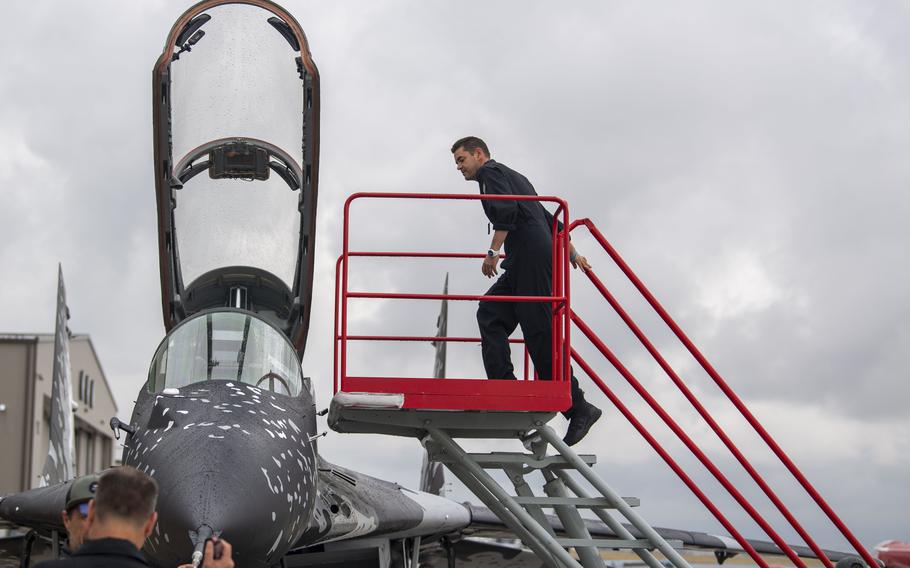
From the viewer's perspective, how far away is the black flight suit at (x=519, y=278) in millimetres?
7379

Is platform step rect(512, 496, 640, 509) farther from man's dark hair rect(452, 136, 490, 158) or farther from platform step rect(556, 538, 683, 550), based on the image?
man's dark hair rect(452, 136, 490, 158)

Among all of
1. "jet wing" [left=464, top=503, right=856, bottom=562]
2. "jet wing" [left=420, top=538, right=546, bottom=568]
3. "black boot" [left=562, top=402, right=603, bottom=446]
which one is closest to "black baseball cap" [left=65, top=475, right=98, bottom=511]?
"black boot" [left=562, top=402, right=603, bottom=446]

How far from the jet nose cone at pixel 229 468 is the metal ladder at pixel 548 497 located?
938 millimetres

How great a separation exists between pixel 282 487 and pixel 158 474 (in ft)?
2.22

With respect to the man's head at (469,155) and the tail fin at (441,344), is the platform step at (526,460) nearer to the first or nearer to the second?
the man's head at (469,155)

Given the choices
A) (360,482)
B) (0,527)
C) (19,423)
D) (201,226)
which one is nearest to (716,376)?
(360,482)

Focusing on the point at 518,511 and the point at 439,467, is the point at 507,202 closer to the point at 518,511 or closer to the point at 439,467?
the point at 518,511

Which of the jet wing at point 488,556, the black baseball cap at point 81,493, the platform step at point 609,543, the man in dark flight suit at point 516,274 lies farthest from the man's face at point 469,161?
the jet wing at point 488,556

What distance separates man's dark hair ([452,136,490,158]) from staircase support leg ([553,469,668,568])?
2227mm

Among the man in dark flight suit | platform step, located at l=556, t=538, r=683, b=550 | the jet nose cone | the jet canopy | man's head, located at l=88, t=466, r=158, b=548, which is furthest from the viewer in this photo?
the jet canopy

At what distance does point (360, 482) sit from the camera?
→ 390 inches

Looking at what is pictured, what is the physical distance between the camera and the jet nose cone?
225 inches

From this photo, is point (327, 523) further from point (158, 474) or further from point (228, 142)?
point (228, 142)

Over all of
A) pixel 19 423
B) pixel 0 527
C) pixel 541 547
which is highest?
pixel 19 423
